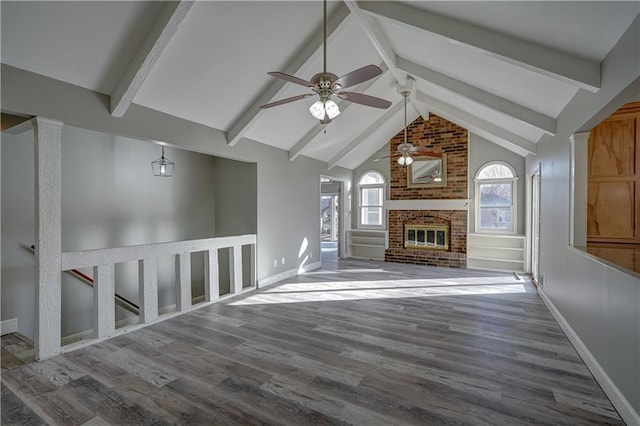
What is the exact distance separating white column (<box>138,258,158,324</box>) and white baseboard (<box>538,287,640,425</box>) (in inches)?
172

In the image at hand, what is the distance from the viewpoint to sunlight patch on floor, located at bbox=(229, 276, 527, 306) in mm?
4746

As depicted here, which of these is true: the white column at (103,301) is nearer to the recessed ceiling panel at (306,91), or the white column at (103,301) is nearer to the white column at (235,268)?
the white column at (235,268)

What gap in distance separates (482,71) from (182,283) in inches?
184

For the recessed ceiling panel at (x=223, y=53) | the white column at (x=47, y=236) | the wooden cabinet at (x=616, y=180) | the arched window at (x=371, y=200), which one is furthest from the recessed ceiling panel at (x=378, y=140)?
the white column at (x=47, y=236)

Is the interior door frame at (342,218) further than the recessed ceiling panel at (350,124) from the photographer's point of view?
Yes

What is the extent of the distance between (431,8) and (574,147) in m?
2.05

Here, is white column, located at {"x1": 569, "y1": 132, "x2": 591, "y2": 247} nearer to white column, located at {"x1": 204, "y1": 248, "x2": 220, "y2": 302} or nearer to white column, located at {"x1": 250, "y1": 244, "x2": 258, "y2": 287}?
white column, located at {"x1": 250, "y1": 244, "x2": 258, "y2": 287}

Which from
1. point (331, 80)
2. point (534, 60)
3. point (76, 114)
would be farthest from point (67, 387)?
point (534, 60)

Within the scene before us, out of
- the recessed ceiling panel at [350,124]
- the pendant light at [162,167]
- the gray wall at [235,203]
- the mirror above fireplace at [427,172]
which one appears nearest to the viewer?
the pendant light at [162,167]

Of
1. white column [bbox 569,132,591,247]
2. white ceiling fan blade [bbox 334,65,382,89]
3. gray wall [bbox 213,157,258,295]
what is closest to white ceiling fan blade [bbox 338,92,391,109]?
white ceiling fan blade [bbox 334,65,382,89]

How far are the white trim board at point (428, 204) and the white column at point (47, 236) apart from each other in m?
6.88

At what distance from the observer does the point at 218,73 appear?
3.68m

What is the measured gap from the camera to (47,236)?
2.87 m

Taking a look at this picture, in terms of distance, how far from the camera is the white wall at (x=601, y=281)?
1.97 m
